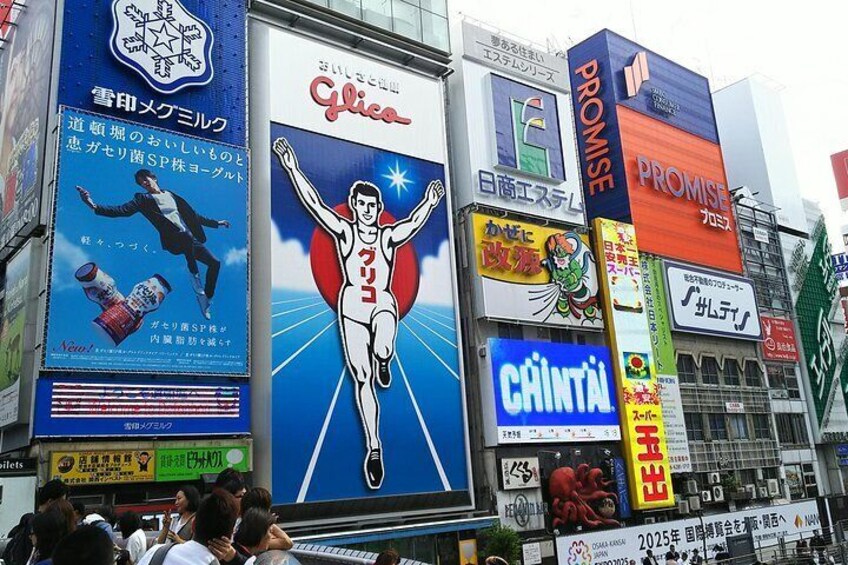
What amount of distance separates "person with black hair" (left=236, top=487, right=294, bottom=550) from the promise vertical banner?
87.7 ft

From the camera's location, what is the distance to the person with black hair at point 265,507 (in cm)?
525

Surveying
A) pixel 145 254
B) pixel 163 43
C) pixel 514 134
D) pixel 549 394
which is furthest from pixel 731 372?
pixel 163 43

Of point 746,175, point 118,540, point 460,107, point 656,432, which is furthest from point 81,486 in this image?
point 746,175

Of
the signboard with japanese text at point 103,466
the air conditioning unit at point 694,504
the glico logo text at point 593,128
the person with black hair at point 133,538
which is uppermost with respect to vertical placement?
the glico logo text at point 593,128

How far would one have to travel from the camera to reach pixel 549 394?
95.1 ft

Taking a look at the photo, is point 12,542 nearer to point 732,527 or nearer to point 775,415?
point 732,527

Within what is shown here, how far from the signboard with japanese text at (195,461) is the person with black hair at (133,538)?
41.5 ft

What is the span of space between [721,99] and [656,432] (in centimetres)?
2960

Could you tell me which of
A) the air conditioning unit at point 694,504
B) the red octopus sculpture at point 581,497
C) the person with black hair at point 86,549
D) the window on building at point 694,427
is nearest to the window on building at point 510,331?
the red octopus sculpture at point 581,497

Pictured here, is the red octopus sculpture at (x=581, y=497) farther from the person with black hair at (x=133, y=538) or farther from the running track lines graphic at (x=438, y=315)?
the person with black hair at (x=133, y=538)

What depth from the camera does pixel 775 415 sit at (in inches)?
1615

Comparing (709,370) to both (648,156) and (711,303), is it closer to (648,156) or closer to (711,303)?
(711,303)

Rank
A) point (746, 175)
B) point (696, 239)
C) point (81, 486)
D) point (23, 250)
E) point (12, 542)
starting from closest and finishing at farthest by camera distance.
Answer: point (12, 542), point (81, 486), point (23, 250), point (696, 239), point (746, 175)

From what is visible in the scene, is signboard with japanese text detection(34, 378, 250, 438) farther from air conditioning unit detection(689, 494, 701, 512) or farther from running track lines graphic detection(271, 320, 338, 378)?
air conditioning unit detection(689, 494, 701, 512)
